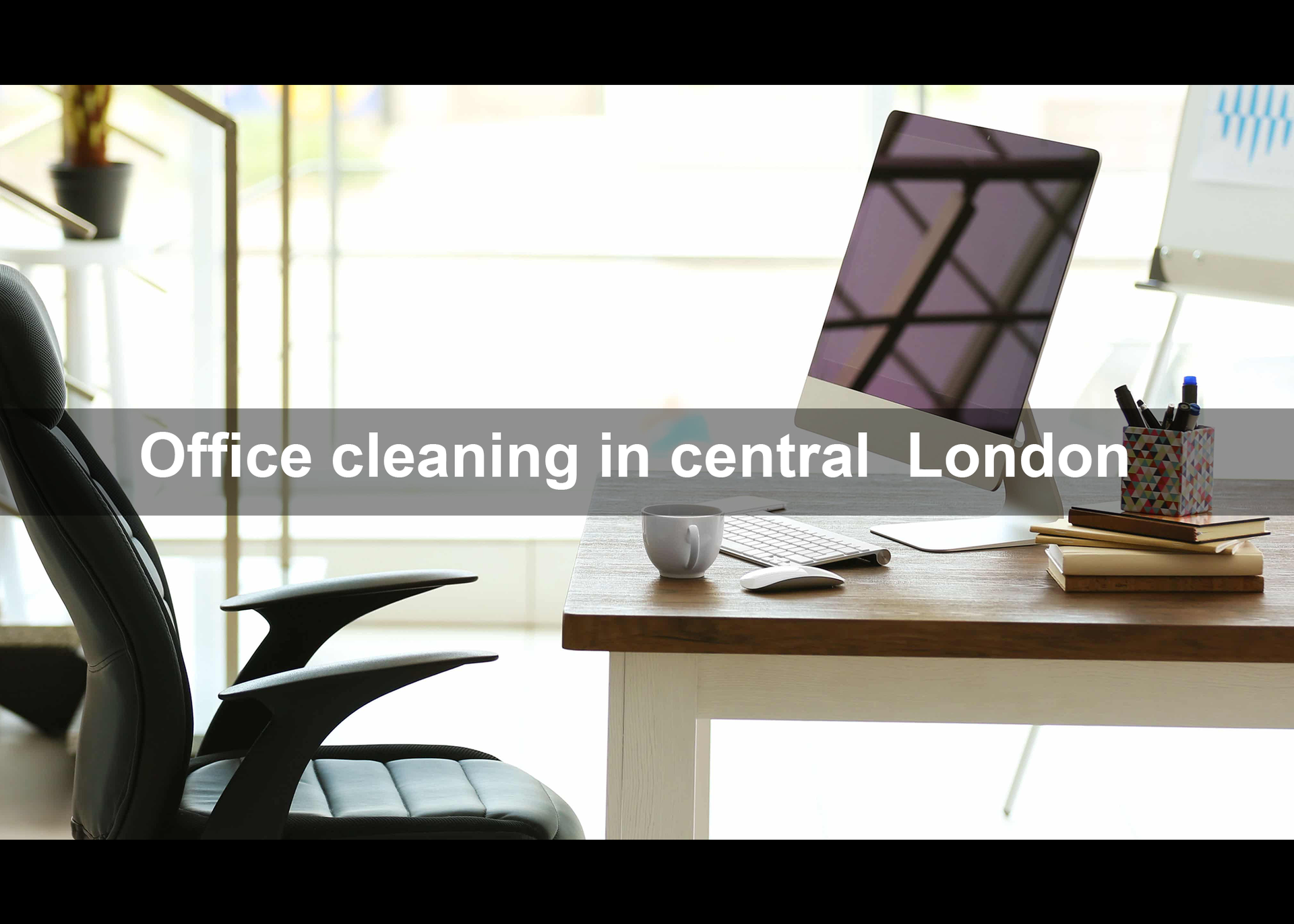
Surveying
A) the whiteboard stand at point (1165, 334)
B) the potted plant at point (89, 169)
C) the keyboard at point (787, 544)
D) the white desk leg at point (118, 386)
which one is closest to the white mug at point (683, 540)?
the keyboard at point (787, 544)

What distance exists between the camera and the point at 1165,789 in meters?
2.64

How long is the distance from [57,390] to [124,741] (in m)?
0.37

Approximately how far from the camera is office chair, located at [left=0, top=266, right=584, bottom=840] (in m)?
1.29

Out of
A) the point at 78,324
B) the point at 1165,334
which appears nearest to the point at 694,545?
the point at 1165,334

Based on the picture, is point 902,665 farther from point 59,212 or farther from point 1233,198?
point 59,212

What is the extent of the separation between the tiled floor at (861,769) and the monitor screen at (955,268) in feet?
3.57

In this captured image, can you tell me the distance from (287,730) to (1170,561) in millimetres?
969

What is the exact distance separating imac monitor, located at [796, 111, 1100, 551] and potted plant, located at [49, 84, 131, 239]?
6.18 feet

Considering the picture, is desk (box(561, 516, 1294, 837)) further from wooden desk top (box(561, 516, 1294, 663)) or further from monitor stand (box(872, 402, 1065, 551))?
monitor stand (box(872, 402, 1065, 551))

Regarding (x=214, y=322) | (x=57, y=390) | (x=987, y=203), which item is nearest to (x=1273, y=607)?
(x=987, y=203)

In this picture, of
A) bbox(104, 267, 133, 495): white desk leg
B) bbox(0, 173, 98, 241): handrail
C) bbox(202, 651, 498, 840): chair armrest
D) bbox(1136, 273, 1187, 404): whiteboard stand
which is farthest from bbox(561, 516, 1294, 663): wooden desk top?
bbox(104, 267, 133, 495): white desk leg

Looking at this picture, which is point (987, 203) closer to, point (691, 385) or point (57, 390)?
point (57, 390)
